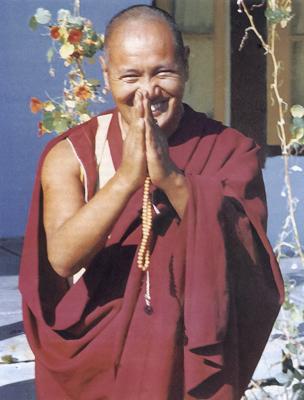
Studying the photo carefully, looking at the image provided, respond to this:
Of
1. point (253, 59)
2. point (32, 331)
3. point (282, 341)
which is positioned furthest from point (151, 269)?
point (253, 59)

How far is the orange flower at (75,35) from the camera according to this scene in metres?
3.29

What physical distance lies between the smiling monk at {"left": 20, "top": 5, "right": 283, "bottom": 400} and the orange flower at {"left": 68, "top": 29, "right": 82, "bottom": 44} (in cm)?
93

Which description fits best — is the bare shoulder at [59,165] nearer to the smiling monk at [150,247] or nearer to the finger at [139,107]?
the smiling monk at [150,247]

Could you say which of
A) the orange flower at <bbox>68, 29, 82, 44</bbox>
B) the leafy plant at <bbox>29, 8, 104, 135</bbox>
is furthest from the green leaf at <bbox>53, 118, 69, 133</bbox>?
the orange flower at <bbox>68, 29, 82, 44</bbox>

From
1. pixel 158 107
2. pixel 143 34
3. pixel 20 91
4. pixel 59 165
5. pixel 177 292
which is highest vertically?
pixel 143 34

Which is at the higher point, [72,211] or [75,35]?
[75,35]

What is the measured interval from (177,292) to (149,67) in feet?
1.57

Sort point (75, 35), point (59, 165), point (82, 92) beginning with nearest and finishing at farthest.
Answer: point (59, 165) < point (75, 35) < point (82, 92)

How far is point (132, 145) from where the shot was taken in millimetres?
2127

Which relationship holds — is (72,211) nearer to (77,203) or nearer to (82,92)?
(77,203)

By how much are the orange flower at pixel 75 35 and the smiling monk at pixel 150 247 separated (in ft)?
3.07

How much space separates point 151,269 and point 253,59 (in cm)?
458

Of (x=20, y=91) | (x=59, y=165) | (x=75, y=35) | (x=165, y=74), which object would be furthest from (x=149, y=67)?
(x=20, y=91)

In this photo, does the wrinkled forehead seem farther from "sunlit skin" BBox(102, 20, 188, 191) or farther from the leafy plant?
the leafy plant
